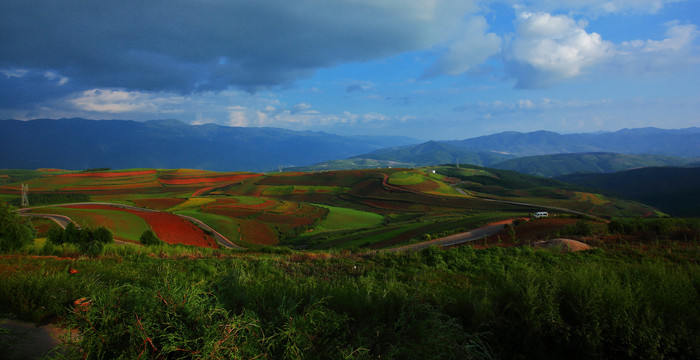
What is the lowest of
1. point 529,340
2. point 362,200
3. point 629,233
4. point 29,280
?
point 362,200

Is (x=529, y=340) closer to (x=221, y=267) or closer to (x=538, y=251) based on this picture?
(x=221, y=267)

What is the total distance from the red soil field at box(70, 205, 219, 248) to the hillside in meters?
130

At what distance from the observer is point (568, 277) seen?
471 centimetres

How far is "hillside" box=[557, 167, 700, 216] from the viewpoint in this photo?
10703cm

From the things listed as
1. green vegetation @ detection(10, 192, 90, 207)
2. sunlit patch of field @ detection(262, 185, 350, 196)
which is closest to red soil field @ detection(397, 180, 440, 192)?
sunlit patch of field @ detection(262, 185, 350, 196)

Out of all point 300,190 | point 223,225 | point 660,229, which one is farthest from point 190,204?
point 660,229

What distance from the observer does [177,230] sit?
37.2 meters

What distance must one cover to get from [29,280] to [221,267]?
17.2 ft

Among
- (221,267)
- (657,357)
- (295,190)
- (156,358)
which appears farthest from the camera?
(295,190)

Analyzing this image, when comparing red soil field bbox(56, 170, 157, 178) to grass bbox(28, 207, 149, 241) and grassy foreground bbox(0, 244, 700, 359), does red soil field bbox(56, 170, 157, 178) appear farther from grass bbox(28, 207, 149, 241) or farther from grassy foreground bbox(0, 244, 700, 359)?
grassy foreground bbox(0, 244, 700, 359)

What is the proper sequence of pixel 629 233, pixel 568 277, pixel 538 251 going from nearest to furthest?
pixel 568 277, pixel 538 251, pixel 629 233

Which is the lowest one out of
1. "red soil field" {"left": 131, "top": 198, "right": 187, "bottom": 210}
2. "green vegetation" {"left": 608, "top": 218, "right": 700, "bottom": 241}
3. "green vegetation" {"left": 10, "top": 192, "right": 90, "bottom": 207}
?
"red soil field" {"left": 131, "top": 198, "right": 187, "bottom": 210}

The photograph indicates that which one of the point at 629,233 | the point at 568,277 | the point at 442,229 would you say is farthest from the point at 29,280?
the point at 442,229

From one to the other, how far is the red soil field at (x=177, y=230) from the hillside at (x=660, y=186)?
426ft
